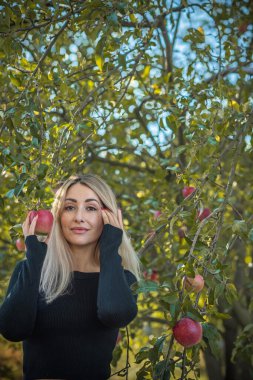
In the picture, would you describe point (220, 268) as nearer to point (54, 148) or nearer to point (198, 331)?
point (198, 331)

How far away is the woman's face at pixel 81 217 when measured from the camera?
6.61ft

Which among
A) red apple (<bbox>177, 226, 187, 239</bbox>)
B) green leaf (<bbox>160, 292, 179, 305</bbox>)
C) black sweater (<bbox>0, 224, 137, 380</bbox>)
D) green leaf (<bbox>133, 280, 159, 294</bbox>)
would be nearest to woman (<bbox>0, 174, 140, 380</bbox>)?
black sweater (<bbox>0, 224, 137, 380</bbox>)

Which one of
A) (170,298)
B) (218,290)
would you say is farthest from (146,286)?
(218,290)

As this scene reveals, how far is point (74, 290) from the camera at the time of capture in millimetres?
1961

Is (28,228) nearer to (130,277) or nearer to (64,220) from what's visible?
(64,220)

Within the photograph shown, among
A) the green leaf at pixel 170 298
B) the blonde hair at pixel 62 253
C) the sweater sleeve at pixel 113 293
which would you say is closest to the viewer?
the green leaf at pixel 170 298

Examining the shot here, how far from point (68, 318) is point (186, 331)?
464 mm

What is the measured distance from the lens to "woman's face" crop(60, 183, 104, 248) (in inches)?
79.4

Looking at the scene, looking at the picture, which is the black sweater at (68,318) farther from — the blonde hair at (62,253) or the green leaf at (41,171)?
the green leaf at (41,171)

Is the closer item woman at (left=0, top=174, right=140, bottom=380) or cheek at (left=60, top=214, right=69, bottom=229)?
woman at (left=0, top=174, right=140, bottom=380)

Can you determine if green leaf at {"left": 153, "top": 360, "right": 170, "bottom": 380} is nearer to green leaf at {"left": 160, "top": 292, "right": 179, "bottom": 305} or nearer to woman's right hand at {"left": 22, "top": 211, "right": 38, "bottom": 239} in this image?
green leaf at {"left": 160, "top": 292, "right": 179, "bottom": 305}

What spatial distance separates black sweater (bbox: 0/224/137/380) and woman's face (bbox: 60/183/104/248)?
0.09 m

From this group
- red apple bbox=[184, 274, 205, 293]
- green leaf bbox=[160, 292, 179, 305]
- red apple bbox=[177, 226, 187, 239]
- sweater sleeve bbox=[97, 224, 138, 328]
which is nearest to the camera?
green leaf bbox=[160, 292, 179, 305]

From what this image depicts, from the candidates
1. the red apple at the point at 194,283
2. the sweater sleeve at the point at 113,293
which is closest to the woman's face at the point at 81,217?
the sweater sleeve at the point at 113,293
